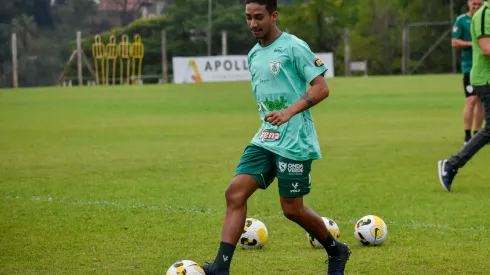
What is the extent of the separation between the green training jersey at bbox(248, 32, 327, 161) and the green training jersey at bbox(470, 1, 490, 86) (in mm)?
4988

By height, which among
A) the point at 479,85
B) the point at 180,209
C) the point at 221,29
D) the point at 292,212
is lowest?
the point at 221,29

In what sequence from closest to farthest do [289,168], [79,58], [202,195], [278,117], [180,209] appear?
[278,117] < [289,168] < [180,209] < [202,195] < [79,58]

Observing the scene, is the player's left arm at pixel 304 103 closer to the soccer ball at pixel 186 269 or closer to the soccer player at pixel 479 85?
the soccer ball at pixel 186 269

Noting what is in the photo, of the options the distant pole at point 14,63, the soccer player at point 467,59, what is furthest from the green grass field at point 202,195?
the distant pole at point 14,63

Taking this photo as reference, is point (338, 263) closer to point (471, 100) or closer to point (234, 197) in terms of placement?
point (234, 197)

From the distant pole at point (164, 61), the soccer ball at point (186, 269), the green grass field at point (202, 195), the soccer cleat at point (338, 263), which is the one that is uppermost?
the soccer ball at point (186, 269)

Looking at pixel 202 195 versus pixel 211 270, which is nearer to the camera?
pixel 211 270

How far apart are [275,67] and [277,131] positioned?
0.42m

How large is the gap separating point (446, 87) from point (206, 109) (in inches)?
539

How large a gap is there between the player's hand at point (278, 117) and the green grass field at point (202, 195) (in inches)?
50.5

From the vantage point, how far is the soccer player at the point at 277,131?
22.3 feet

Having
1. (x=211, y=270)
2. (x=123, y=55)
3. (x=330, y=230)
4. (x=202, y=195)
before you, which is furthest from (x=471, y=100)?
(x=123, y=55)

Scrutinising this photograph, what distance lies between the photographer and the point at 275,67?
22.5 ft

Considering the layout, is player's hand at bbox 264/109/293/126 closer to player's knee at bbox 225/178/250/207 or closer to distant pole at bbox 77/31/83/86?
player's knee at bbox 225/178/250/207
